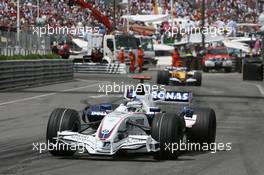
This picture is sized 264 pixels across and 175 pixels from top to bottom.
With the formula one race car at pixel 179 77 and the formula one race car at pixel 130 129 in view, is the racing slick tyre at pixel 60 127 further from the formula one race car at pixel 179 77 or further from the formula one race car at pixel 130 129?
the formula one race car at pixel 179 77

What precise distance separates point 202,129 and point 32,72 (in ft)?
55.8

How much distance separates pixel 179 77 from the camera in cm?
2786

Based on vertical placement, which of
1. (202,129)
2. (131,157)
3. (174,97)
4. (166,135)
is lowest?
(131,157)

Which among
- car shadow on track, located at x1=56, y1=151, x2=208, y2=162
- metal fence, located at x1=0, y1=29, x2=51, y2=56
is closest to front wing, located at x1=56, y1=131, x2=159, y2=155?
car shadow on track, located at x1=56, y1=151, x2=208, y2=162

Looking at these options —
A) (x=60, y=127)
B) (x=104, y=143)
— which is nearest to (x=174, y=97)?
(x=60, y=127)

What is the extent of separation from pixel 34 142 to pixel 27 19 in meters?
37.3

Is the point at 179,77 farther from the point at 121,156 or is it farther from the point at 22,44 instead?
the point at 121,156

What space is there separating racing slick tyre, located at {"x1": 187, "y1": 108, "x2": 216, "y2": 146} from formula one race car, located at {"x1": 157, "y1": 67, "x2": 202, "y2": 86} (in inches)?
681

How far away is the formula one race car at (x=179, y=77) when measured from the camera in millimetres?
27828

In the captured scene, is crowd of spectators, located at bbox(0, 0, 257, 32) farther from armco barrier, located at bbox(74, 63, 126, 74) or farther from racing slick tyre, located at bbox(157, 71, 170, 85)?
racing slick tyre, located at bbox(157, 71, 170, 85)

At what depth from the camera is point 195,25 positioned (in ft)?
187

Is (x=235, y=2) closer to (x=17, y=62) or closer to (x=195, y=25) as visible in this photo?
(x=195, y=25)

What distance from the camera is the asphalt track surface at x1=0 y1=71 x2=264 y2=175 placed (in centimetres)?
846

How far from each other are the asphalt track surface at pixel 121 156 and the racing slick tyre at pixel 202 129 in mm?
313
